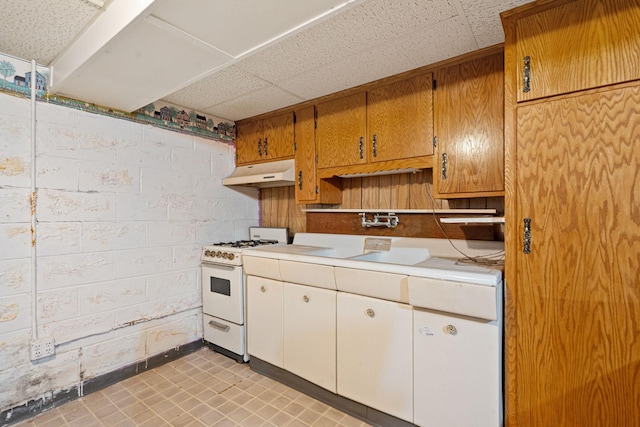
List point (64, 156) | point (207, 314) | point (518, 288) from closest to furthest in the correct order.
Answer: point (518, 288) < point (64, 156) < point (207, 314)

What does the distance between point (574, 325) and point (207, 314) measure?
2.62 meters

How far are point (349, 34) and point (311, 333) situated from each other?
1820 mm

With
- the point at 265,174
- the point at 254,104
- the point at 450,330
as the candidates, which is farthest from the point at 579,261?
the point at 254,104

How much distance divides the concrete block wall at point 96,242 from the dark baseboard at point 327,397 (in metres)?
0.86

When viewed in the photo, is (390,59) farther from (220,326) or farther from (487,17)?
(220,326)

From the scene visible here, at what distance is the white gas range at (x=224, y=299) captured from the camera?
2.46 m

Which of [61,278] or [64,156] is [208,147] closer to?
[64,156]

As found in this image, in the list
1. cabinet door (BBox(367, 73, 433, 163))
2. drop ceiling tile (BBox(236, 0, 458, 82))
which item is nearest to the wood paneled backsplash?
cabinet door (BBox(367, 73, 433, 163))

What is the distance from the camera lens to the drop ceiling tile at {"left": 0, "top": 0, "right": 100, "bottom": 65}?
1.40 metres

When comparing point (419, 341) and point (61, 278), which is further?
point (61, 278)

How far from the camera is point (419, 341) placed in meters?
1.56

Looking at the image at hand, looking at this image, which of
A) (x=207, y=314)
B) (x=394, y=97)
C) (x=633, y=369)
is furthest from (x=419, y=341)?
(x=207, y=314)

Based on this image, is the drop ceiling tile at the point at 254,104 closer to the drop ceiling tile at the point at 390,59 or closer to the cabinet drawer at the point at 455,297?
the drop ceiling tile at the point at 390,59

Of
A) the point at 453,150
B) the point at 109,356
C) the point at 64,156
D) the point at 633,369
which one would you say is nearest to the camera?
the point at 633,369
